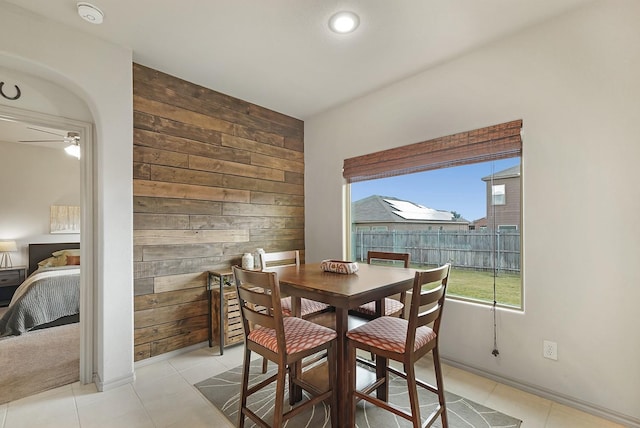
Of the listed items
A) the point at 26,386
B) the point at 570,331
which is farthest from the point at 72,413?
the point at 570,331

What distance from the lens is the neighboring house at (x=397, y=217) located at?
9.00ft

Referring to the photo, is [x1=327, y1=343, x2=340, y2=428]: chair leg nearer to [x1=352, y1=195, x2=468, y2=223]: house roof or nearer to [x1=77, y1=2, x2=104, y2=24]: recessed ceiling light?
[x1=352, y1=195, x2=468, y2=223]: house roof

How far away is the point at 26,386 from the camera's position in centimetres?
224

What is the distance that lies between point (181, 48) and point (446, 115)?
7.49ft

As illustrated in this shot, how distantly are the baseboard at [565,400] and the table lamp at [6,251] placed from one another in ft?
19.0

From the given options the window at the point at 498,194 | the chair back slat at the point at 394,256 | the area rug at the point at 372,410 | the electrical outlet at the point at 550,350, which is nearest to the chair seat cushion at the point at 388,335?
the area rug at the point at 372,410

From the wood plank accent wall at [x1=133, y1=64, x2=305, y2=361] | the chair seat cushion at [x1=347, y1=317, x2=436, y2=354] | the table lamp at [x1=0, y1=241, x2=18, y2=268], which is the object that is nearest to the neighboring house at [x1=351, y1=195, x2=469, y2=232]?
the wood plank accent wall at [x1=133, y1=64, x2=305, y2=361]

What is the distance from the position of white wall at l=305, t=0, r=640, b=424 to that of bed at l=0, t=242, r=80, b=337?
4377 mm

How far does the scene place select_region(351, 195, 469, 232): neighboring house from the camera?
2744 mm

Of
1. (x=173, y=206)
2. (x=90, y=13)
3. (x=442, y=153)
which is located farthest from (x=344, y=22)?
(x=173, y=206)

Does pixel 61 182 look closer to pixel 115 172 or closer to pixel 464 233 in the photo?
pixel 115 172

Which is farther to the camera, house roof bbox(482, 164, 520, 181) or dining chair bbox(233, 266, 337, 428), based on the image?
house roof bbox(482, 164, 520, 181)

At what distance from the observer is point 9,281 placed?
13.4 ft

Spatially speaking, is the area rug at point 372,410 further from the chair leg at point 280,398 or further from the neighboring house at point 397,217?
the neighboring house at point 397,217
